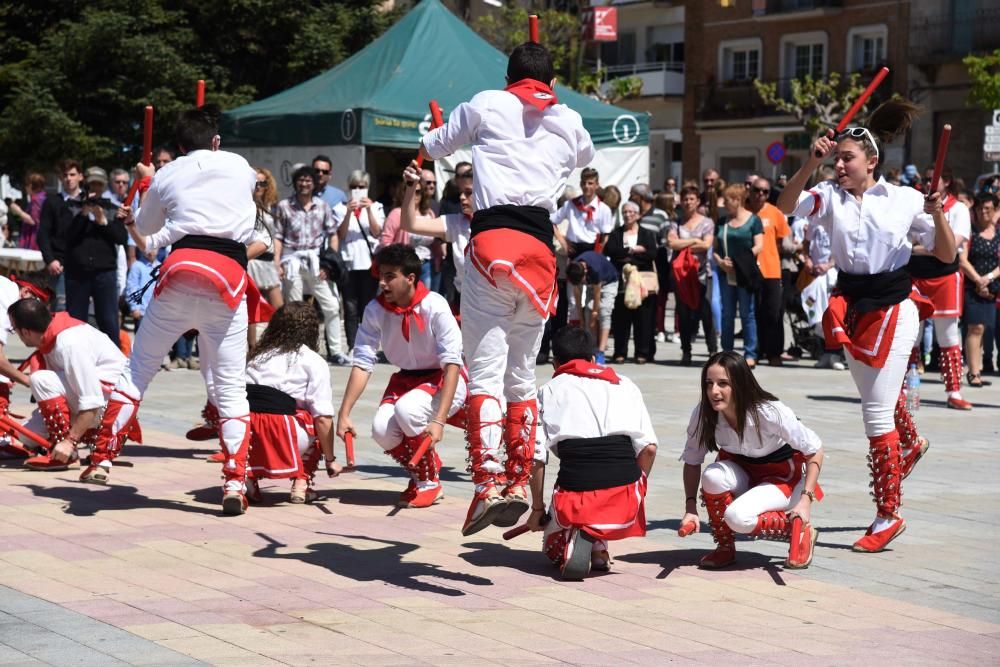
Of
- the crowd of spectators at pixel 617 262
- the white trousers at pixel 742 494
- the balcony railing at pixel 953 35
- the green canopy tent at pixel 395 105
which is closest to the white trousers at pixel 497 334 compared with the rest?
the white trousers at pixel 742 494

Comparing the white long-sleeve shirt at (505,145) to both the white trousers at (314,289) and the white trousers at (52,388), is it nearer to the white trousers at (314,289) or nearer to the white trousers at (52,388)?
the white trousers at (52,388)

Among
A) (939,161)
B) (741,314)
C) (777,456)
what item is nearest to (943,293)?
(741,314)

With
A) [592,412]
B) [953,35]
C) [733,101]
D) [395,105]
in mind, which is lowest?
[592,412]

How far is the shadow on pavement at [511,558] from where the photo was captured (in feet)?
21.6

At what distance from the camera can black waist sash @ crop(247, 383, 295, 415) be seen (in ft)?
26.5

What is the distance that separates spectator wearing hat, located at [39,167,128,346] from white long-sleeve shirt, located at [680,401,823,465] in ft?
26.7

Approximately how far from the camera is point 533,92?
646 centimetres

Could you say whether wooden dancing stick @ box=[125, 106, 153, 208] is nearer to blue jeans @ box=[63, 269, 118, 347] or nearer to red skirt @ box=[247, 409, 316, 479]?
red skirt @ box=[247, 409, 316, 479]

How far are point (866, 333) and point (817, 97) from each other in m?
38.1

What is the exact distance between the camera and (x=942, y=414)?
12430mm

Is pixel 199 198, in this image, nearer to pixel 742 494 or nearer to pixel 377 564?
pixel 377 564

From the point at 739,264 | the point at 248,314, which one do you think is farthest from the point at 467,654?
the point at 739,264

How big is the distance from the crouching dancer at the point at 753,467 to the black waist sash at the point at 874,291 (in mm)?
875

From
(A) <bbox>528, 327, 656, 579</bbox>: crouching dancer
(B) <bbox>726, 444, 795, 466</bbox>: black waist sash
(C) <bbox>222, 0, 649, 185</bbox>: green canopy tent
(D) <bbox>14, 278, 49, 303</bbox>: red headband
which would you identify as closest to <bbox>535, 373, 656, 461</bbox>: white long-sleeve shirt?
(A) <bbox>528, 327, 656, 579</bbox>: crouching dancer
